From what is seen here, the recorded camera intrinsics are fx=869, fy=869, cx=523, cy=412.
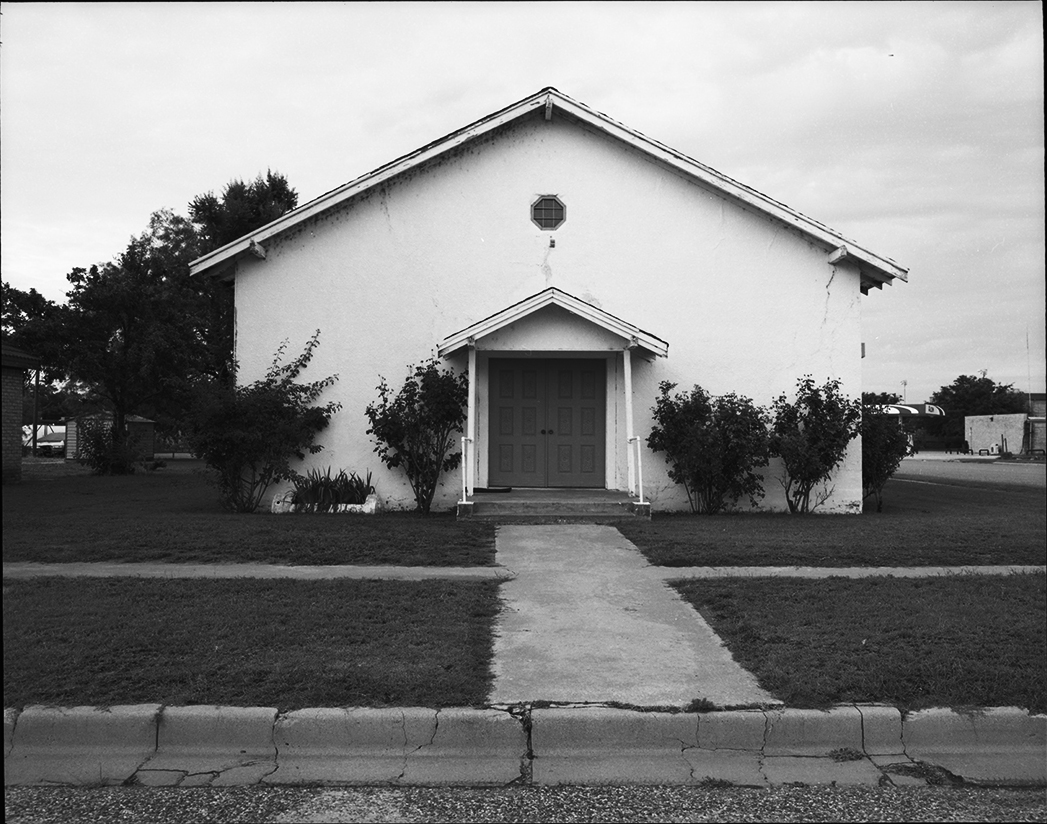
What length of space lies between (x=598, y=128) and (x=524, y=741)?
1282 centimetres

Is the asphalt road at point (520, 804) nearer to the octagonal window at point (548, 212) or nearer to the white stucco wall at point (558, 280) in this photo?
the white stucco wall at point (558, 280)

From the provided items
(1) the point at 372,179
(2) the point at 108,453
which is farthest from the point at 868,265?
(2) the point at 108,453

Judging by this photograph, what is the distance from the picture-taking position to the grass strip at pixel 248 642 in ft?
17.7

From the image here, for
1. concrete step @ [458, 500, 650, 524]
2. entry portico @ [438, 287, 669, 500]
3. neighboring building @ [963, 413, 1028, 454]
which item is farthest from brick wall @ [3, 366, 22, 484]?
neighboring building @ [963, 413, 1028, 454]

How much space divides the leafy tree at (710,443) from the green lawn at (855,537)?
1.94 feet

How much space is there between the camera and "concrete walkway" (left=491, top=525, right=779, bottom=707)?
5590 millimetres

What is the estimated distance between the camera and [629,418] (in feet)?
49.4

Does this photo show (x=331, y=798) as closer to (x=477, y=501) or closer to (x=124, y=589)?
(x=124, y=589)

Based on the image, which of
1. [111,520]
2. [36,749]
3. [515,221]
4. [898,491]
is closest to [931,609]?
[36,749]

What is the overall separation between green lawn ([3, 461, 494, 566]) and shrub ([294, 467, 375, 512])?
0.70 metres

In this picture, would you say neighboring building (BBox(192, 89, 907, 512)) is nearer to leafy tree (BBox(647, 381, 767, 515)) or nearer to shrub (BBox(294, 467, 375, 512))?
shrub (BBox(294, 467, 375, 512))

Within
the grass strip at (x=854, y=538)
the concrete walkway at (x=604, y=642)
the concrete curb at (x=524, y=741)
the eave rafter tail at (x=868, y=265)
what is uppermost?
the eave rafter tail at (x=868, y=265)

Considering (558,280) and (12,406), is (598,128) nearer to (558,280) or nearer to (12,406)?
(558,280)

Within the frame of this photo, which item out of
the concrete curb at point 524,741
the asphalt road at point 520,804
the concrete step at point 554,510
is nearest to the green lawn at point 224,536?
the concrete step at point 554,510
